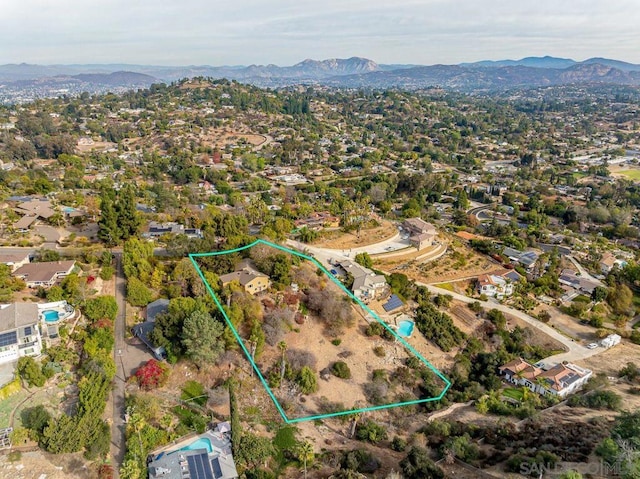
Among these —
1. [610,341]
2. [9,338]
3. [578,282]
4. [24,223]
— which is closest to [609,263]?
[578,282]

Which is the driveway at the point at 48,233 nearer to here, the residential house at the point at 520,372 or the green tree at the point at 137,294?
the green tree at the point at 137,294

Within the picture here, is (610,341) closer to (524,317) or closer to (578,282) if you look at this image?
(524,317)

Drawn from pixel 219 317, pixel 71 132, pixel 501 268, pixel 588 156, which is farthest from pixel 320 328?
pixel 588 156

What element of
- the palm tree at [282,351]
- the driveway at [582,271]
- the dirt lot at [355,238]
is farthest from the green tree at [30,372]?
the driveway at [582,271]

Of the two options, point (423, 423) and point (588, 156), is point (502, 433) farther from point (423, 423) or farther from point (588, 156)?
point (588, 156)

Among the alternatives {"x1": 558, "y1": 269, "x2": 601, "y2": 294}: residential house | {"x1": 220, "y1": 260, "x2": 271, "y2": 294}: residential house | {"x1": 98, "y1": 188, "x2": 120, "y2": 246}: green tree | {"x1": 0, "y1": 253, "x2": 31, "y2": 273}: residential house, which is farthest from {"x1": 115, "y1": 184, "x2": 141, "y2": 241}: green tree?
{"x1": 558, "y1": 269, "x2": 601, "y2": 294}: residential house

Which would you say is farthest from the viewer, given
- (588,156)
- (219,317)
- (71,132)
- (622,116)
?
(622,116)

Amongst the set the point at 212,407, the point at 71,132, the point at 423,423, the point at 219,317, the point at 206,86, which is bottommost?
the point at 423,423

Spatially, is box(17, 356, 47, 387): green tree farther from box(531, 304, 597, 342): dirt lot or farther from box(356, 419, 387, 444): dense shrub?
box(531, 304, 597, 342): dirt lot
